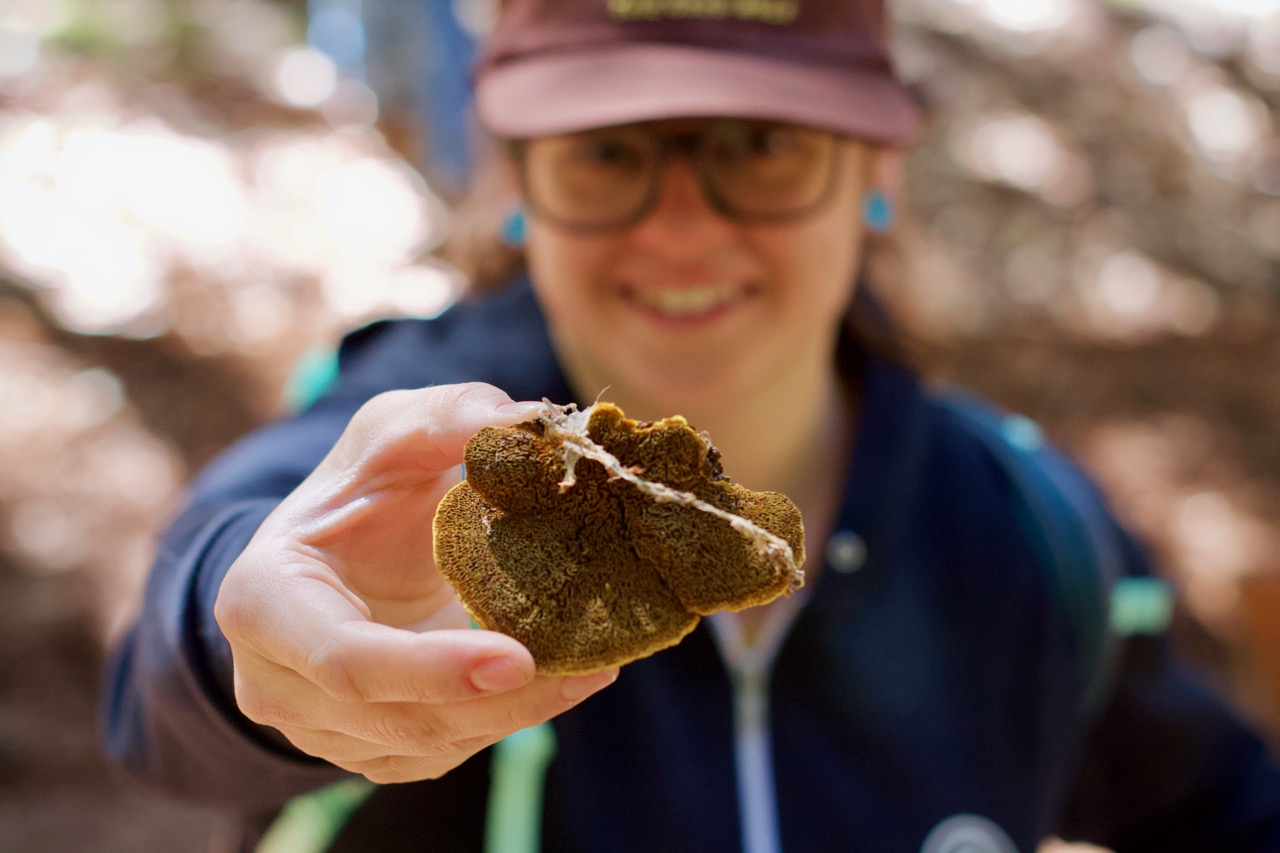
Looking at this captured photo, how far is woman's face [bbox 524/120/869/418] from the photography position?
62.4 inches

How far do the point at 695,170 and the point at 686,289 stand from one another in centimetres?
20

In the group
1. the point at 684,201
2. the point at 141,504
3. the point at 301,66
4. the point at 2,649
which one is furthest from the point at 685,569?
the point at 301,66

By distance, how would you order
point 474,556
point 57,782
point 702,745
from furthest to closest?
point 57,782, point 702,745, point 474,556

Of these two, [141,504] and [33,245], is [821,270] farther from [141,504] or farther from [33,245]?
[33,245]

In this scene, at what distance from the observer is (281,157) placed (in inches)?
174

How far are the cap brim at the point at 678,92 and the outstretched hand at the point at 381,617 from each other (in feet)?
2.93

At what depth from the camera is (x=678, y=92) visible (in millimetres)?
1532

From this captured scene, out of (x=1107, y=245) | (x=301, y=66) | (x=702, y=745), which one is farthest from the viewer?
(x=301, y=66)

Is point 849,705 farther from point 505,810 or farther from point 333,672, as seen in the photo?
point 333,672

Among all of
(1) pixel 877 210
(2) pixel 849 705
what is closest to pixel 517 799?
(2) pixel 849 705

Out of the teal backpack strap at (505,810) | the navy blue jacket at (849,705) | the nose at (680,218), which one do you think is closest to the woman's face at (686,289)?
the nose at (680,218)

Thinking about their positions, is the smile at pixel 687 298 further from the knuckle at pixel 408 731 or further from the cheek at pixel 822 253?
the knuckle at pixel 408 731

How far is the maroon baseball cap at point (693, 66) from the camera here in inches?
60.8

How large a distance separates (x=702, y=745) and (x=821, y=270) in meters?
0.90
